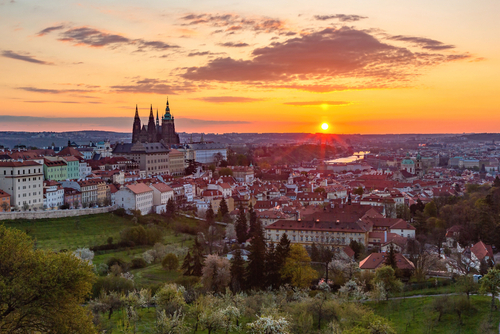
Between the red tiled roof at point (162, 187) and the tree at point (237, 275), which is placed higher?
the red tiled roof at point (162, 187)

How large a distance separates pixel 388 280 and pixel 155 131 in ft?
284

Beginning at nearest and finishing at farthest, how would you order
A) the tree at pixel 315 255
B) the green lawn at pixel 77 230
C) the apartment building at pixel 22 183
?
1. the tree at pixel 315 255
2. the green lawn at pixel 77 230
3. the apartment building at pixel 22 183

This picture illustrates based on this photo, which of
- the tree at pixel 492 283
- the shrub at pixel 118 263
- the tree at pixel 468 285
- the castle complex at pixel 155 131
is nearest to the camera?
the tree at pixel 492 283

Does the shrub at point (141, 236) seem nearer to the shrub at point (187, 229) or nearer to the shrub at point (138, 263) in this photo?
the shrub at point (187, 229)

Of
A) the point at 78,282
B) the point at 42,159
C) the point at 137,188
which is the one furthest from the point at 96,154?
the point at 78,282

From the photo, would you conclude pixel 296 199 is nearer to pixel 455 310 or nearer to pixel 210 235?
pixel 210 235

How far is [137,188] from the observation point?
57.2 meters

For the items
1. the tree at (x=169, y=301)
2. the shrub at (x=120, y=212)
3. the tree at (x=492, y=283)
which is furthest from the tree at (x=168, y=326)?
the shrub at (x=120, y=212)

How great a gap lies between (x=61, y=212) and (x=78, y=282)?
118 ft

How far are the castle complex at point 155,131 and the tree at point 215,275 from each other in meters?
72.4

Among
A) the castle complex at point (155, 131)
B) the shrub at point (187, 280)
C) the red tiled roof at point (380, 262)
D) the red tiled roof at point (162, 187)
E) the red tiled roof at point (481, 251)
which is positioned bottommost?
the shrub at point (187, 280)

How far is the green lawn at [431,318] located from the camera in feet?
74.6

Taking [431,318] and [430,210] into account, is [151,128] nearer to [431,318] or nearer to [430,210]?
[430,210]

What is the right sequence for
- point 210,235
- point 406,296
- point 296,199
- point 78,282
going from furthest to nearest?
point 296,199
point 210,235
point 406,296
point 78,282
